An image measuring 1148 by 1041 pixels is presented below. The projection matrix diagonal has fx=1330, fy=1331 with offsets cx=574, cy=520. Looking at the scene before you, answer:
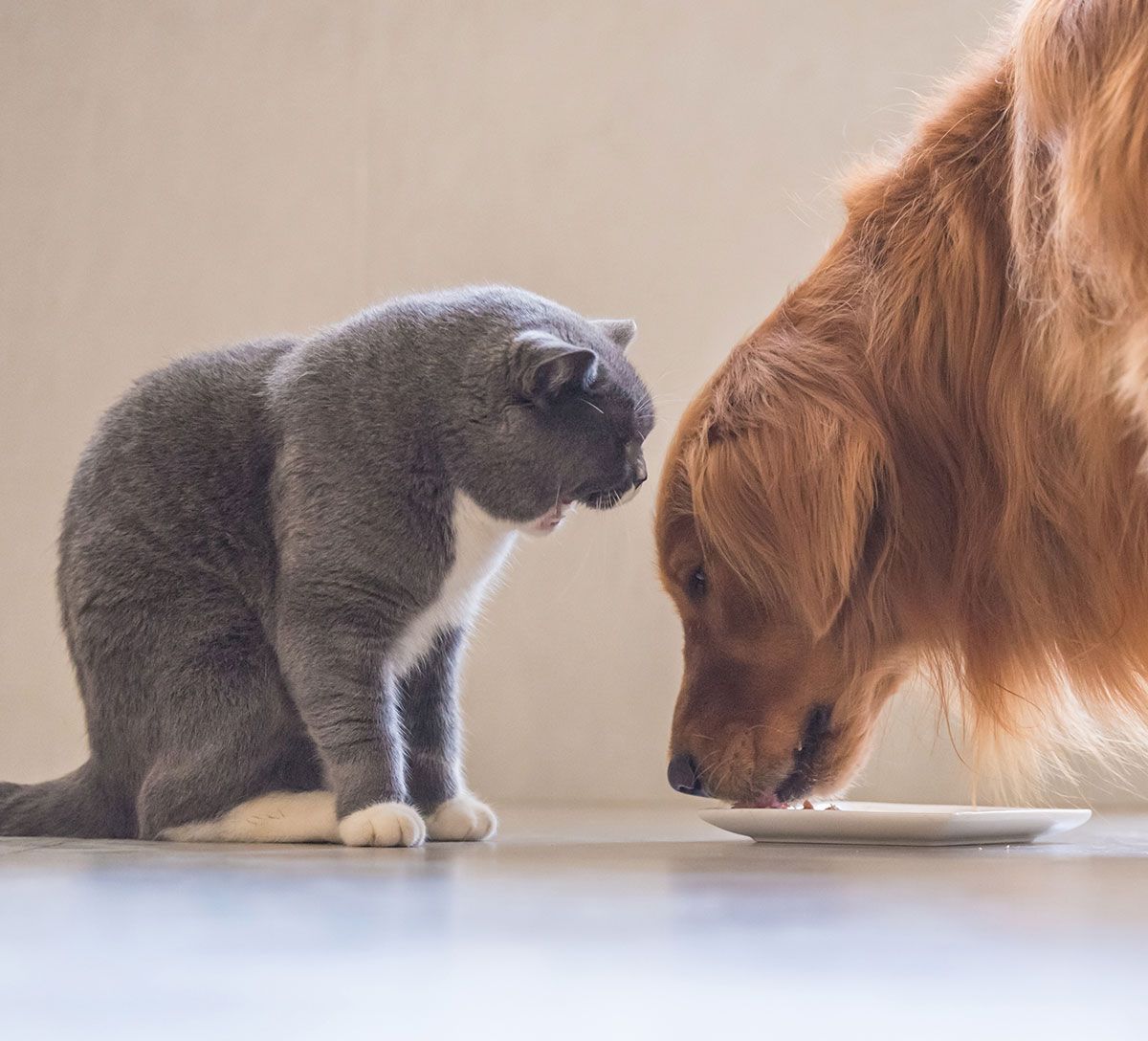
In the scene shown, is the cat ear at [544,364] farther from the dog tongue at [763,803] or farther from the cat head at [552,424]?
the dog tongue at [763,803]

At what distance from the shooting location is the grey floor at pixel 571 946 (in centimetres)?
59

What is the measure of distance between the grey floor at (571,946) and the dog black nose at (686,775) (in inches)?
9.2

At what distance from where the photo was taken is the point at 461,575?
5.15ft

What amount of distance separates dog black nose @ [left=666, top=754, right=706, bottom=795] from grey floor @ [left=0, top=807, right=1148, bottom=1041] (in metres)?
0.23

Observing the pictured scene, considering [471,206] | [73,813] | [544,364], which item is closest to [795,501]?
[544,364]

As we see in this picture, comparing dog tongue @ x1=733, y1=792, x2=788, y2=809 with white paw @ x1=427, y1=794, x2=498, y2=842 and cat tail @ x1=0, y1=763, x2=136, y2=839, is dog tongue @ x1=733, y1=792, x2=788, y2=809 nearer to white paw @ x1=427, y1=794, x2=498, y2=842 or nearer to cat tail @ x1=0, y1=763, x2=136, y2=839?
white paw @ x1=427, y1=794, x2=498, y2=842

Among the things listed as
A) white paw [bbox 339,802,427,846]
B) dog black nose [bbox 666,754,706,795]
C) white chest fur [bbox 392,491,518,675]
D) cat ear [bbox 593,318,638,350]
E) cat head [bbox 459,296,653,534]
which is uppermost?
cat ear [bbox 593,318,638,350]

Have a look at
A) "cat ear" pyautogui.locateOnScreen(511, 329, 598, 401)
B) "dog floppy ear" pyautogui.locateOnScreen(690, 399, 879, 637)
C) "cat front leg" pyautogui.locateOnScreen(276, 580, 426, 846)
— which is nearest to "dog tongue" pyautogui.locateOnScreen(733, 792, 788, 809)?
"dog floppy ear" pyautogui.locateOnScreen(690, 399, 879, 637)

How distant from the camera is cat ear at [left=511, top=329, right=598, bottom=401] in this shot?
1.53 metres

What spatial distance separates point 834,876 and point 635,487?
0.69 meters

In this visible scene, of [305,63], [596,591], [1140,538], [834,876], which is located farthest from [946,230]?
[305,63]

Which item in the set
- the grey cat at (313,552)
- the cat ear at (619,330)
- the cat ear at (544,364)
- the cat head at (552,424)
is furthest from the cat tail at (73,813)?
the cat ear at (619,330)

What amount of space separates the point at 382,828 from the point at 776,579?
0.48 m

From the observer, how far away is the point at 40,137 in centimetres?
321
